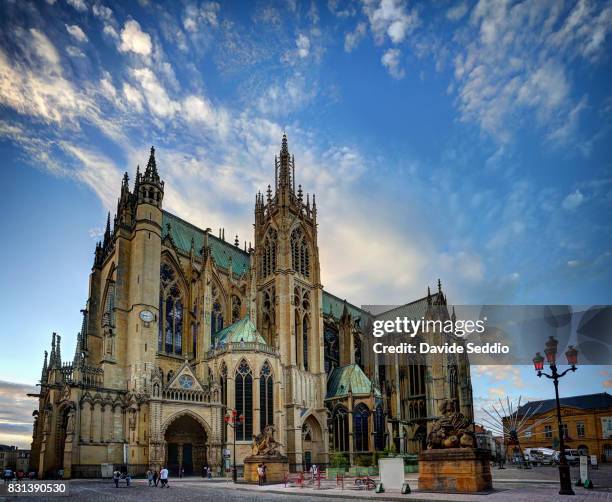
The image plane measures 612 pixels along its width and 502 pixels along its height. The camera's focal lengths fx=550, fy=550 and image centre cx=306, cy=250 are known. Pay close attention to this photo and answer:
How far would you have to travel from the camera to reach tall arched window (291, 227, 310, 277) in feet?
192

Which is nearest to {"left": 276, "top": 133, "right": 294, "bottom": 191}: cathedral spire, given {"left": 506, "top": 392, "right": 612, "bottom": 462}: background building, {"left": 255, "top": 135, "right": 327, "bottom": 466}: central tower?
{"left": 255, "top": 135, "right": 327, "bottom": 466}: central tower

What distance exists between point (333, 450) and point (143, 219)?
93.3 feet

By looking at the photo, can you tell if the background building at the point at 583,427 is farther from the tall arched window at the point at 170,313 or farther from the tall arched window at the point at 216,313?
the tall arched window at the point at 170,313

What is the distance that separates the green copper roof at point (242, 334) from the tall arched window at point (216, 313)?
8.63 feet

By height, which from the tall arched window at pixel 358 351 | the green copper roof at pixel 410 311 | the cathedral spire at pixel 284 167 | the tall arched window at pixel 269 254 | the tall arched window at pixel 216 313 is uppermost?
the cathedral spire at pixel 284 167

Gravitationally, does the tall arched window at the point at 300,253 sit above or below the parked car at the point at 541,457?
above

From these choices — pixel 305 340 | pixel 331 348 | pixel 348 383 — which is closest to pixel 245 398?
pixel 305 340

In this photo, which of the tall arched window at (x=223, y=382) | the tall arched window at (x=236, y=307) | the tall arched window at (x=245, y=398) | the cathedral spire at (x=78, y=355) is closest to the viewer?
the cathedral spire at (x=78, y=355)

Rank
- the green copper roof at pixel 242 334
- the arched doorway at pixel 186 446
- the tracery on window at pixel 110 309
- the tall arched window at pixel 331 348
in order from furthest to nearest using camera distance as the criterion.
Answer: the tall arched window at pixel 331 348 → the green copper roof at pixel 242 334 → the arched doorway at pixel 186 446 → the tracery on window at pixel 110 309

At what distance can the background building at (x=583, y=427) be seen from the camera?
237 ft

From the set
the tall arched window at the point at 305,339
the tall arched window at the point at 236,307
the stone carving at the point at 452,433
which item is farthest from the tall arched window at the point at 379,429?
the stone carving at the point at 452,433

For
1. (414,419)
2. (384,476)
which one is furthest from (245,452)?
(414,419)

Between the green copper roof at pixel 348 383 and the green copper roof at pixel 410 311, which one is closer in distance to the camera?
the green copper roof at pixel 348 383

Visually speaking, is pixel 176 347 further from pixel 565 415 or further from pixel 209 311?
pixel 565 415
